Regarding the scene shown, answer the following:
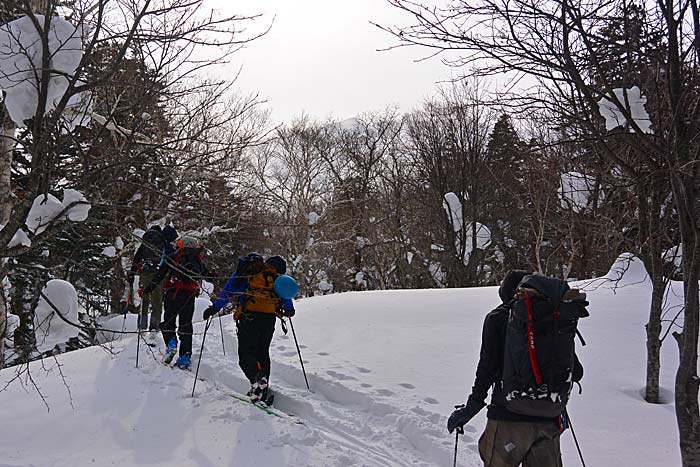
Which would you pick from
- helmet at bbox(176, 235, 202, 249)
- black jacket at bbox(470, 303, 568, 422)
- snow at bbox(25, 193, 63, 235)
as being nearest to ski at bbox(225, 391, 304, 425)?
helmet at bbox(176, 235, 202, 249)

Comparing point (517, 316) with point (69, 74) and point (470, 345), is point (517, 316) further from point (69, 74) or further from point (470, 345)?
point (470, 345)

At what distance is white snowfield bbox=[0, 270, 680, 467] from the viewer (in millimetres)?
4602

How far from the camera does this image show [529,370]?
120 inches

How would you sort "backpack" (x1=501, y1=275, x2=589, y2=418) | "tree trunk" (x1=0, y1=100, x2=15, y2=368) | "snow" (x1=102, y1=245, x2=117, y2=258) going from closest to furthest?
"backpack" (x1=501, y1=275, x2=589, y2=418), "tree trunk" (x1=0, y1=100, x2=15, y2=368), "snow" (x1=102, y1=245, x2=117, y2=258)

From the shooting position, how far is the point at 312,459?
445 cm

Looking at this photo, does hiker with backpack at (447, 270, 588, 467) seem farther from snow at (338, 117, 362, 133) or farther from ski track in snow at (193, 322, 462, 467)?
snow at (338, 117, 362, 133)

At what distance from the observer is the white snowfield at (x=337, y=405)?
15.1 ft

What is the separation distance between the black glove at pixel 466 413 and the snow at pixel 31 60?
3545 mm

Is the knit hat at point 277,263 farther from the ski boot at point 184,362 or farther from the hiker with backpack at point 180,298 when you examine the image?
the ski boot at point 184,362

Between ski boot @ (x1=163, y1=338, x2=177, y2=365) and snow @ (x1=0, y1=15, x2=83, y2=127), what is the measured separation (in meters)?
4.47

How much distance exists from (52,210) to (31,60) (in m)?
1.05

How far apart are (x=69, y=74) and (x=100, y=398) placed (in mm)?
4059

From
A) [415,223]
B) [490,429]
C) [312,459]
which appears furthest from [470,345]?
[415,223]

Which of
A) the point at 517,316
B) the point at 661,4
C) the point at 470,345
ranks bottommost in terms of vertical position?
the point at 470,345
